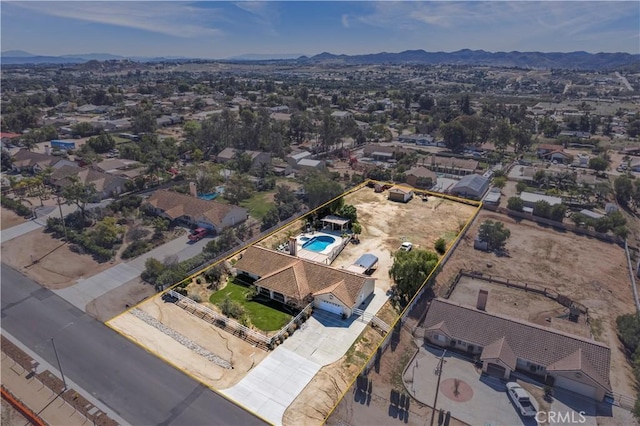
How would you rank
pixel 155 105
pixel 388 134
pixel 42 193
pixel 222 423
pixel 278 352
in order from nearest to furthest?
pixel 222 423 → pixel 278 352 → pixel 42 193 → pixel 388 134 → pixel 155 105

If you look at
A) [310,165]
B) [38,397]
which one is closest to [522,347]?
[38,397]

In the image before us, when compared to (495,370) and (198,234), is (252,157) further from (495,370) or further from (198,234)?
(495,370)

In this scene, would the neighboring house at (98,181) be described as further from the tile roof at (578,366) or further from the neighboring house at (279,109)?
the neighboring house at (279,109)

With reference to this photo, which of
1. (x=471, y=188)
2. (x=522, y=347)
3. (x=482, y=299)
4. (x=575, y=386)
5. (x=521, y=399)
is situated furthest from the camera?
(x=471, y=188)

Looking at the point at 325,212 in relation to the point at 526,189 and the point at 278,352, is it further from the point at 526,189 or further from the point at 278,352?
the point at 526,189

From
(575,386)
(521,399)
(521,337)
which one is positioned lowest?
(575,386)

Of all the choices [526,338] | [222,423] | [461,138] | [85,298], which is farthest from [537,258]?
[461,138]
